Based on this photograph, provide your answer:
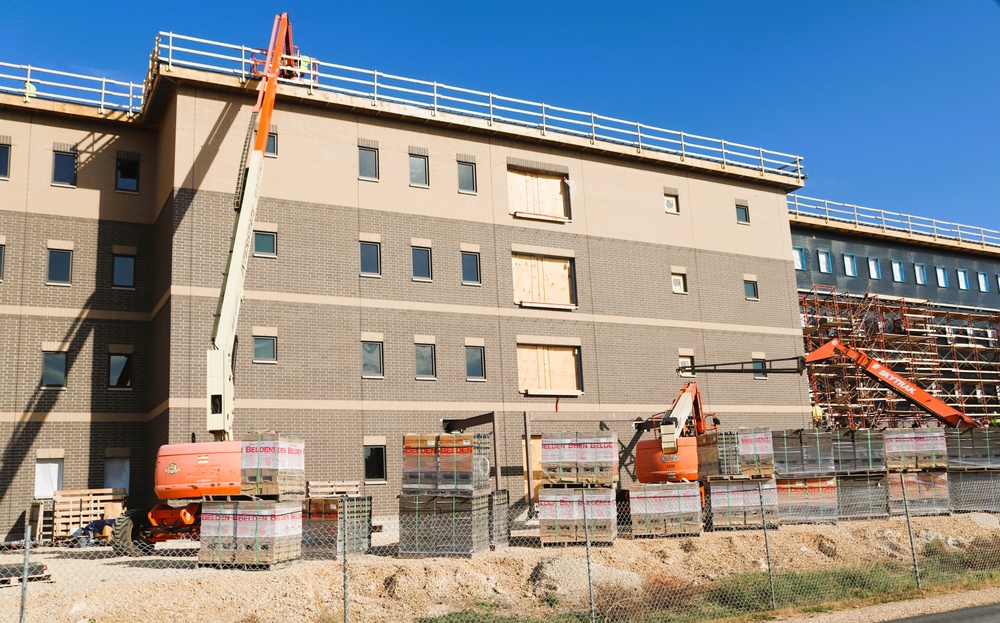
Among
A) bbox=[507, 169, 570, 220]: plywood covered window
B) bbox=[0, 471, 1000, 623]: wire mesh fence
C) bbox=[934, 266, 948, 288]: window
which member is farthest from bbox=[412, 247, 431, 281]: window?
bbox=[934, 266, 948, 288]: window

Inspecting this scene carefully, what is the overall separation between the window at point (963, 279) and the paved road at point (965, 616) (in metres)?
41.1

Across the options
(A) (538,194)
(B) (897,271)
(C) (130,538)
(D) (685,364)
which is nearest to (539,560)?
(C) (130,538)

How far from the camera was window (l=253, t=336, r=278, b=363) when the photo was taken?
29047 millimetres

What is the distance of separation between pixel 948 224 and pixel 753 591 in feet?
135

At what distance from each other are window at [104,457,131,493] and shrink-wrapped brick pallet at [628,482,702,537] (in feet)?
52.9

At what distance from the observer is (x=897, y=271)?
49.7 metres

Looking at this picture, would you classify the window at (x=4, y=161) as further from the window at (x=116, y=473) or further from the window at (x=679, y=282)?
the window at (x=679, y=282)

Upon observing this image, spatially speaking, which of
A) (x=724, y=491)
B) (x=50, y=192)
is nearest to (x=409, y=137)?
(x=50, y=192)

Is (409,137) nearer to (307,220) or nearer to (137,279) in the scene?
(307,220)

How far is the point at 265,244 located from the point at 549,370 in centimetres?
1114

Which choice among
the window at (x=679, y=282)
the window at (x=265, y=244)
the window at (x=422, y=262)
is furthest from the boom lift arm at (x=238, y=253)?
the window at (x=679, y=282)

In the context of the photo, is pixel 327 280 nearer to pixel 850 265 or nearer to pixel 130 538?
pixel 130 538

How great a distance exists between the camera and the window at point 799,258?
45375 millimetres

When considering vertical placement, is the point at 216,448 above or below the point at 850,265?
below
